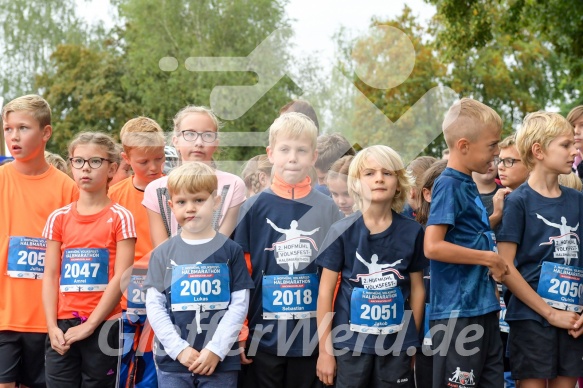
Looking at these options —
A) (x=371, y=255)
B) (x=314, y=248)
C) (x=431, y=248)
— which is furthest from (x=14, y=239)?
(x=431, y=248)

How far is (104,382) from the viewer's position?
447 centimetres

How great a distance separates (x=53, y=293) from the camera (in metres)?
4.45

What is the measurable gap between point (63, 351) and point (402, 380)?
1.76 metres

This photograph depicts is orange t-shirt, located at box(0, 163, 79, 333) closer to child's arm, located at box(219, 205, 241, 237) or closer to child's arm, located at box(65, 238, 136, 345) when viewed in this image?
child's arm, located at box(65, 238, 136, 345)

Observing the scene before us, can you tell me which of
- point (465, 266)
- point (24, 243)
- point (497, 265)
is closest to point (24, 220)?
point (24, 243)

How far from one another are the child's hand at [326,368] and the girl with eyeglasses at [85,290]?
1.14 m

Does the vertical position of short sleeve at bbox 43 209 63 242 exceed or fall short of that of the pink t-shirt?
it falls short

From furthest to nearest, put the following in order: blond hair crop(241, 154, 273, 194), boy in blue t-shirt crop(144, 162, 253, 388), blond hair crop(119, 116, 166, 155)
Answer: blond hair crop(241, 154, 273, 194) < blond hair crop(119, 116, 166, 155) < boy in blue t-shirt crop(144, 162, 253, 388)

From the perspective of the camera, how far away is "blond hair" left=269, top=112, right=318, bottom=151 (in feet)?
14.4

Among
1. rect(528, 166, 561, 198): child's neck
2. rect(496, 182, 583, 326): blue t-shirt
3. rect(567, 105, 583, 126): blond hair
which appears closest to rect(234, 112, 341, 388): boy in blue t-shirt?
rect(496, 182, 583, 326): blue t-shirt

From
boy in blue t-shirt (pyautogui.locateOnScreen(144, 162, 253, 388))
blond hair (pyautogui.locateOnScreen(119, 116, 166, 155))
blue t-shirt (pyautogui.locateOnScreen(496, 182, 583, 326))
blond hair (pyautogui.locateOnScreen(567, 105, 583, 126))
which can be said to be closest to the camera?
boy in blue t-shirt (pyautogui.locateOnScreen(144, 162, 253, 388))

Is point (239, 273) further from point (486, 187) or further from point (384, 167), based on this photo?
point (486, 187)

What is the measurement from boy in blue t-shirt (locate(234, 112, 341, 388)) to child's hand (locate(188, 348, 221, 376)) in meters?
0.31

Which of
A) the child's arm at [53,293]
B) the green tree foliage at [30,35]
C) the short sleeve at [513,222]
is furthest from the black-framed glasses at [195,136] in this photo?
the green tree foliage at [30,35]
